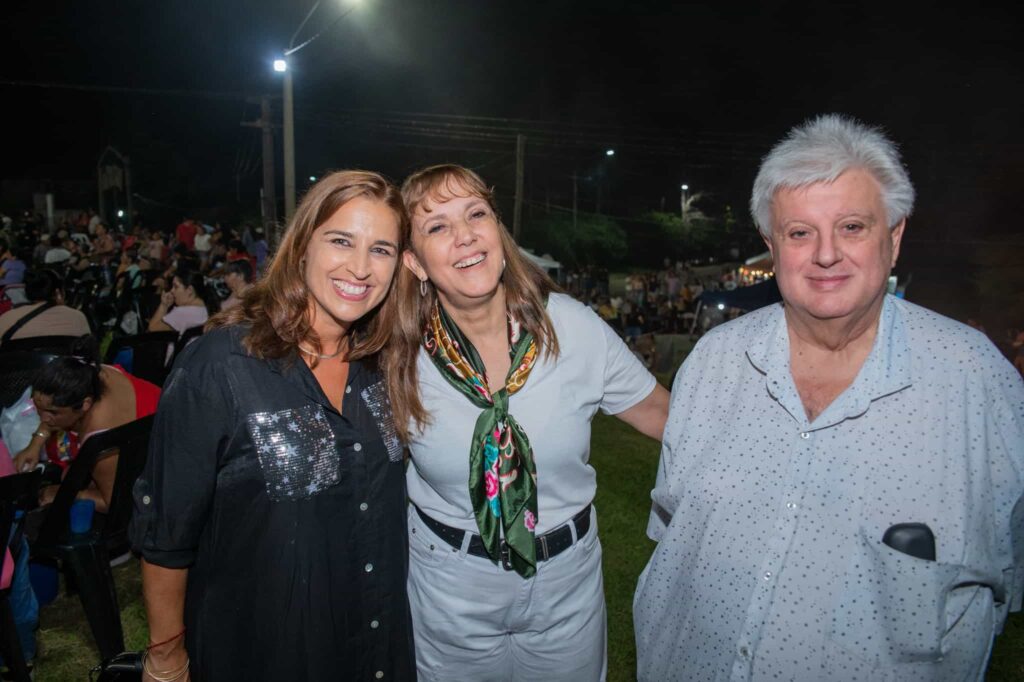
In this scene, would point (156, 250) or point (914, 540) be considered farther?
point (156, 250)

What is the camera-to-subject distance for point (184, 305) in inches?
289

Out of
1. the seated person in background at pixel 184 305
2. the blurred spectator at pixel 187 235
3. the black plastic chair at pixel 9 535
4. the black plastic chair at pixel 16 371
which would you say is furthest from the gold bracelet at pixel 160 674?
the blurred spectator at pixel 187 235

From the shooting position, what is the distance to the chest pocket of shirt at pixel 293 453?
6.19 ft

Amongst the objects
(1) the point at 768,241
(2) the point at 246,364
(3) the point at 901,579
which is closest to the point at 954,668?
(3) the point at 901,579

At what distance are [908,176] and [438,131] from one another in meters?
32.4

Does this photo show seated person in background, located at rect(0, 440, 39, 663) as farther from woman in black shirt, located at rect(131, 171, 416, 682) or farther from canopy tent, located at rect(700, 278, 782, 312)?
canopy tent, located at rect(700, 278, 782, 312)

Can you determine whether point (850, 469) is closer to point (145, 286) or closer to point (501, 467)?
point (501, 467)

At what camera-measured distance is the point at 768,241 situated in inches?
76.0

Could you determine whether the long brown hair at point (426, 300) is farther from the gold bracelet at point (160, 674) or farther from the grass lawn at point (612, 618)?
the grass lawn at point (612, 618)

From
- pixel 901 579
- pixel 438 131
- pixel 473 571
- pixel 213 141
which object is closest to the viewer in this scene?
pixel 901 579

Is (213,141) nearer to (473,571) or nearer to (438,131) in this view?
(438,131)

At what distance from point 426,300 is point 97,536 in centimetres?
235

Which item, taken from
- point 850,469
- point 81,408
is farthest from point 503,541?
point 81,408

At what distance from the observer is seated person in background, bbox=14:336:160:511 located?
12.0 feet
